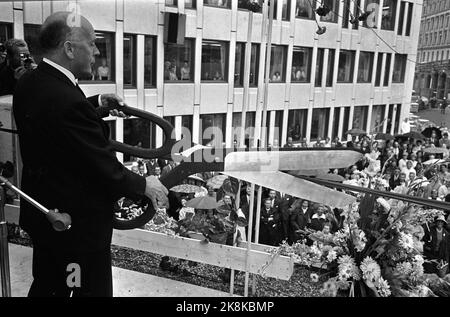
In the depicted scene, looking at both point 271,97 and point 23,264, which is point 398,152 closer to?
point 271,97

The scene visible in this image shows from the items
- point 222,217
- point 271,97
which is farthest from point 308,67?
point 222,217

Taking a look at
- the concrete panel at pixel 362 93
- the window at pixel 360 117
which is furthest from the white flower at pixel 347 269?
the concrete panel at pixel 362 93

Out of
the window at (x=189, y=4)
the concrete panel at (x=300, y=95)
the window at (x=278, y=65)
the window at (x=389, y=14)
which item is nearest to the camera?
the window at (x=189, y=4)

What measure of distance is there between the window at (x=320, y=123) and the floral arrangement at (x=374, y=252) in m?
11.7

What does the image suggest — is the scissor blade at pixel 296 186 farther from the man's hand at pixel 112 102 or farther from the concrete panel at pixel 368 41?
the concrete panel at pixel 368 41

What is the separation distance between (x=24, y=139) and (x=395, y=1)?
11.6 metres

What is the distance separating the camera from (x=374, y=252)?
7.60 ft

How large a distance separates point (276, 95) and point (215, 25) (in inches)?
137

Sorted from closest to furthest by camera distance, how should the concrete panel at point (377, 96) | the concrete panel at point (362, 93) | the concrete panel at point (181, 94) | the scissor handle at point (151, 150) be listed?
the scissor handle at point (151, 150) < the concrete panel at point (181, 94) < the concrete panel at point (362, 93) < the concrete panel at point (377, 96)

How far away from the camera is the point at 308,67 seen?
45.8 feet

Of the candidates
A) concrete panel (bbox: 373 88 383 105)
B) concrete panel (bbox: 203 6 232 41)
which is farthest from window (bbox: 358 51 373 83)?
concrete panel (bbox: 203 6 232 41)

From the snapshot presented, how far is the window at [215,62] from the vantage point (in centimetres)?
728

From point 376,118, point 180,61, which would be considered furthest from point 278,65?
point 376,118

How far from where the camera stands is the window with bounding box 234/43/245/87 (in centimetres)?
630
